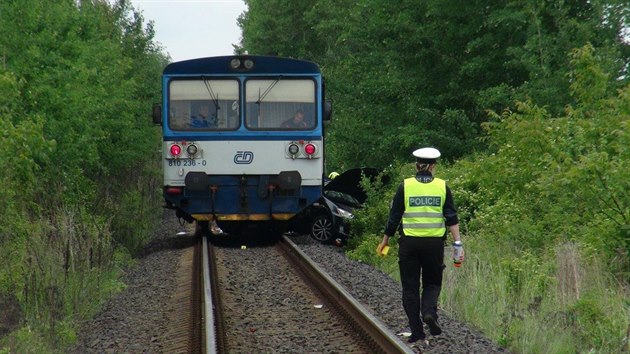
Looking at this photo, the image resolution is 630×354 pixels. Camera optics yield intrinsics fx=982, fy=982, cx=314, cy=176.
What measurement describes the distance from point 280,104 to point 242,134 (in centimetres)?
91

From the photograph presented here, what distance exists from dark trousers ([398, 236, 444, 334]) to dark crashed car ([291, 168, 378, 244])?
31.0ft

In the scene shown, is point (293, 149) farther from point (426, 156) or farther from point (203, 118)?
point (426, 156)

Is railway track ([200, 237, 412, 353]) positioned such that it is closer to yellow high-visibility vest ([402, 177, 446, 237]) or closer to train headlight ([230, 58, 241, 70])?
yellow high-visibility vest ([402, 177, 446, 237])

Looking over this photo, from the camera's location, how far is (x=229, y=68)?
18.0 meters

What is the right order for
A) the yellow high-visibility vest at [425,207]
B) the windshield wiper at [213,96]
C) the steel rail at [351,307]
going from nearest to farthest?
the steel rail at [351,307] → the yellow high-visibility vest at [425,207] → the windshield wiper at [213,96]

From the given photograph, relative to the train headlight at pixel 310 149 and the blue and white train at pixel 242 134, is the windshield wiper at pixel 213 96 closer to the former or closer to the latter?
the blue and white train at pixel 242 134

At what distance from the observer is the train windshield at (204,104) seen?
1792 cm

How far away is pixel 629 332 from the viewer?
8242mm

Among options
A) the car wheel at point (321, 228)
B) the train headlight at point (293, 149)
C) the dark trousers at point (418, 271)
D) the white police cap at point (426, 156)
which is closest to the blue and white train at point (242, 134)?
the train headlight at point (293, 149)

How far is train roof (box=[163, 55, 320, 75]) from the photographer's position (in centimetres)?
1788

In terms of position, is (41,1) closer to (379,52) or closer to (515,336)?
(379,52)

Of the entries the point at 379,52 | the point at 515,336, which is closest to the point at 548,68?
the point at 379,52

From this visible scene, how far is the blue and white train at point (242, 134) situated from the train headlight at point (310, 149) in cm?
2

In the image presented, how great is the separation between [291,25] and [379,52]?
31.9 m
